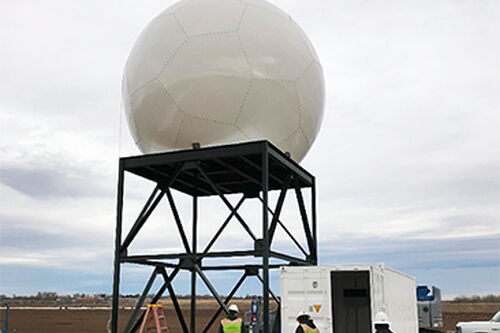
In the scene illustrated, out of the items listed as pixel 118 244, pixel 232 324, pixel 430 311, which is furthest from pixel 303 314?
pixel 430 311

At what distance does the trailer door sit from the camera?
13.7 metres

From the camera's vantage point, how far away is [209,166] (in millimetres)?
13555

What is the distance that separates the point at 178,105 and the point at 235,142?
1385mm

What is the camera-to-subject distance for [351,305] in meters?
13.8

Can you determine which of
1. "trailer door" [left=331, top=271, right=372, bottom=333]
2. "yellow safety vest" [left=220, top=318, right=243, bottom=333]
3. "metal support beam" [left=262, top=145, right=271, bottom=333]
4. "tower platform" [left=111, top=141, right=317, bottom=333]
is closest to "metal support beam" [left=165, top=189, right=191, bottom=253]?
"tower platform" [left=111, top=141, right=317, bottom=333]

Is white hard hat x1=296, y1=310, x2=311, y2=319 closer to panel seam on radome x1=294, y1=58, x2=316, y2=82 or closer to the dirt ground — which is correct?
panel seam on radome x1=294, y1=58, x2=316, y2=82

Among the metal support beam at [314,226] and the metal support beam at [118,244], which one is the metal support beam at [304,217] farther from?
the metal support beam at [118,244]

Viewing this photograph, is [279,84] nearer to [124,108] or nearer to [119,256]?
[124,108]

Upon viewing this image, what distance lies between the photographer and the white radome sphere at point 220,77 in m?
11.5

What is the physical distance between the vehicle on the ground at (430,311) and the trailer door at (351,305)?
633 centimetres

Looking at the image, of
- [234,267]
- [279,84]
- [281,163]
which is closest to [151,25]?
[279,84]

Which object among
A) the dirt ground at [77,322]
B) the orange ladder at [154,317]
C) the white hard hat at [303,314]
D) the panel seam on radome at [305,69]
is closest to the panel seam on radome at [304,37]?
the panel seam on radome at [305,69]

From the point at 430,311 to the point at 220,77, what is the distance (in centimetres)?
1222

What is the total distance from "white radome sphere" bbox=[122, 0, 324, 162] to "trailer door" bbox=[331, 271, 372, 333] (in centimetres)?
375
